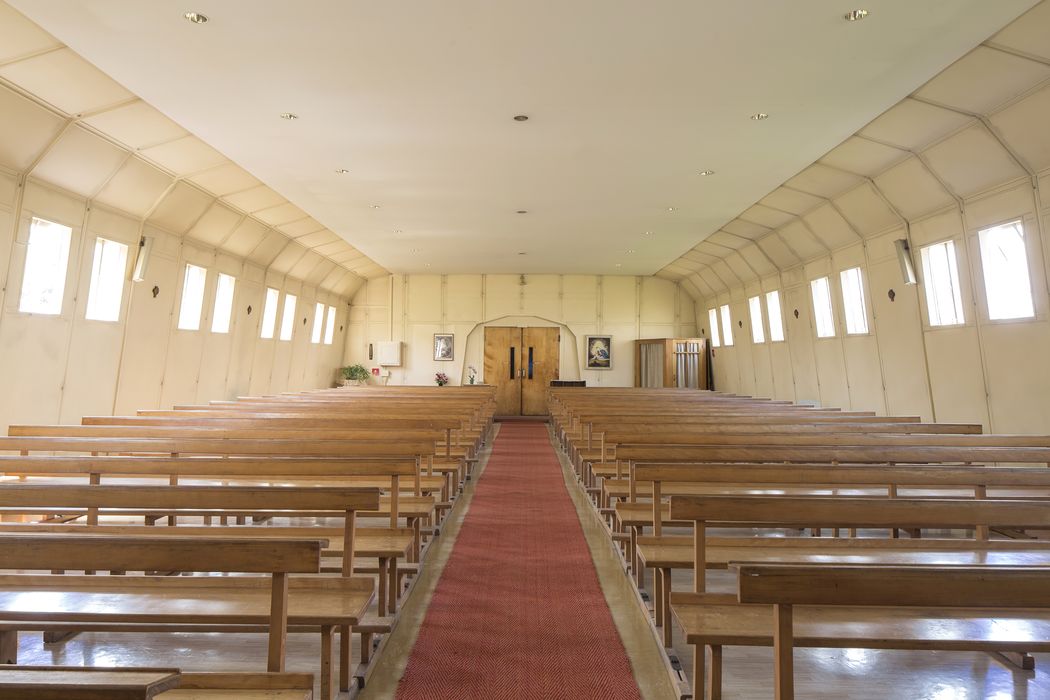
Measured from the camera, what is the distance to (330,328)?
53.4 feet

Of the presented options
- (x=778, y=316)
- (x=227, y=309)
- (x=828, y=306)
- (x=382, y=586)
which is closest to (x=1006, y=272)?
(x=828, y=306)

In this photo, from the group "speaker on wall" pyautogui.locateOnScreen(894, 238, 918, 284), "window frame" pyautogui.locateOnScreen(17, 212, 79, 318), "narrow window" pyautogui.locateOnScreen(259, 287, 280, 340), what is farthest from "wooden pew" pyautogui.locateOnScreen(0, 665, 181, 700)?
"narrow window" pyautogui.locateOnScreen(259, 287, 280, 340)

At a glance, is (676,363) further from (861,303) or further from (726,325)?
(861,303)

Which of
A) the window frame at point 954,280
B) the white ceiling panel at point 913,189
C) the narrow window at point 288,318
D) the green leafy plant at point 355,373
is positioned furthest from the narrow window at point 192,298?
the window frame at point 954,280

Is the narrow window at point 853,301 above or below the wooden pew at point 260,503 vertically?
above

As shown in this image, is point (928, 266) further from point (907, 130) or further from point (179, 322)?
point (179, 322)

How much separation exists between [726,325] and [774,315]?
2776 mm

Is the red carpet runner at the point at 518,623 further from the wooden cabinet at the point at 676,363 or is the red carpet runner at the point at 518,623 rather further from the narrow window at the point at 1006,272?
the wooden cabinet at the point at 676,363

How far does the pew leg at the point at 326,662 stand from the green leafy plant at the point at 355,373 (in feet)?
50.0

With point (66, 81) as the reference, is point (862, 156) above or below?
above

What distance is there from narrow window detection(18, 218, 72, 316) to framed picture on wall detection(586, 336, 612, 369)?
12583 mm

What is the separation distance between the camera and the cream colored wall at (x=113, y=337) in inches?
250

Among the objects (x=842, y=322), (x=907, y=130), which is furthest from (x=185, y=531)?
(x=842, y=322)

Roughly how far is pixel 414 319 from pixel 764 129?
40.3ft
